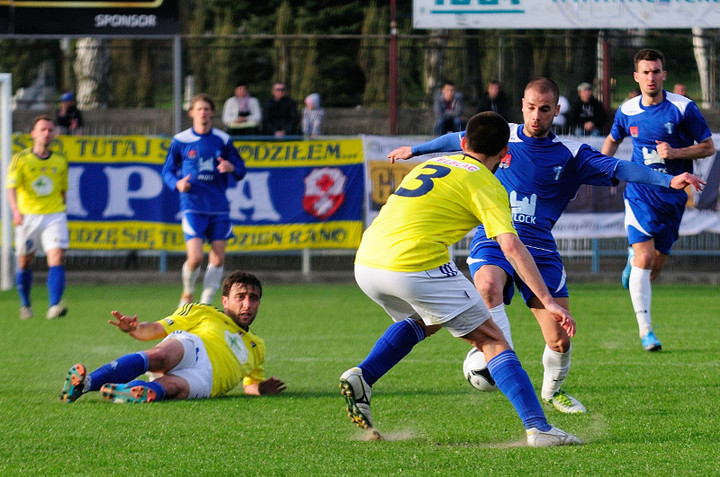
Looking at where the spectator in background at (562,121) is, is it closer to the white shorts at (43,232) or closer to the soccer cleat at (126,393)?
the white shorts at (43,232)

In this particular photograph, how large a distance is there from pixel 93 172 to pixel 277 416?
33.5 feet

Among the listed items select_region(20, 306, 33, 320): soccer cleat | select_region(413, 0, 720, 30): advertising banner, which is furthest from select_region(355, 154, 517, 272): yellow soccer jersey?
select_region(413, 0, 720, 30): advertising banner

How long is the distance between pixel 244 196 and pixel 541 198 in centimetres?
945

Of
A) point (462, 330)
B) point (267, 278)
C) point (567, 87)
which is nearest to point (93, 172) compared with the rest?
point (267, 278)

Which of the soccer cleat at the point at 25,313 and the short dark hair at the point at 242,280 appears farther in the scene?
the soccer cleat at the point at 25,313

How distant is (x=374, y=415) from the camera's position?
20.4ft

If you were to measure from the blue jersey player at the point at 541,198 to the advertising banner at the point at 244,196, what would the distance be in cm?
901

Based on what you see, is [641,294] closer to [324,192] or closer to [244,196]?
[324,192]

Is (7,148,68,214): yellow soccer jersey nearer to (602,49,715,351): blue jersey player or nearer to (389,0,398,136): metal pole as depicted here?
(389,0,398,136): metal pole

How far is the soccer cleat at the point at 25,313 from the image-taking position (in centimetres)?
1174

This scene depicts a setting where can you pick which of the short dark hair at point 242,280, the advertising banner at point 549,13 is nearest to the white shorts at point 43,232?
the short dark hair at point 242,280

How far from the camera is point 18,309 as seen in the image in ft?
41.7

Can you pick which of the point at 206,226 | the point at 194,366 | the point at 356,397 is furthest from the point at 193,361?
the point at 206,226

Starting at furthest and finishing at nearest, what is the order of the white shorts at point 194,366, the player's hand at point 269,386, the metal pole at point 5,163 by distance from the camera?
1. the metal pole at point 5,163
2. the player's hand at point 269,386
3. the white shorts at point 194,366
